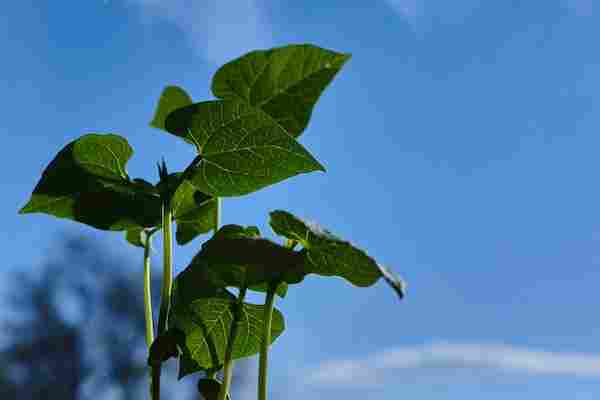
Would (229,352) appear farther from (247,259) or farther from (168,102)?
(168,102)

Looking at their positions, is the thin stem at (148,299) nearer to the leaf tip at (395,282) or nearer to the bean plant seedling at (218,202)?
the bean plant seedling at (218,202)

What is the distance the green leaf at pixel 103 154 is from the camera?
37 centimetres

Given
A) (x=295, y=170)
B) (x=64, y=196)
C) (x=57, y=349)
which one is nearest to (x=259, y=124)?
(x=295, y=170)

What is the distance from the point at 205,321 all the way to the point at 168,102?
0.48 ft

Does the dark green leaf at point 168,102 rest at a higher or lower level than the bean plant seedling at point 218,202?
higher

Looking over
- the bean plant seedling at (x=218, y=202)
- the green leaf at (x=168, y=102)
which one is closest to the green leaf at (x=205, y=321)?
the bean plant seedling at (x=218, y=202)

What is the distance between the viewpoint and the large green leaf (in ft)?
1.24

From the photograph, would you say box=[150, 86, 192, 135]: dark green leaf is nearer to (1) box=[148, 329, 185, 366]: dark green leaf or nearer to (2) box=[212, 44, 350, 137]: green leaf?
(2) box=[212, 44, 350, 137]: green leaf

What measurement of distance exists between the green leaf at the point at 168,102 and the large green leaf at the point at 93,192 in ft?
0.18

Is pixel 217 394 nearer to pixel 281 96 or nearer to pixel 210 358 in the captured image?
pixel 210 358

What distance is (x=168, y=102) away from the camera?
0.44 m

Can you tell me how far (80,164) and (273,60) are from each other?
13 centimetres

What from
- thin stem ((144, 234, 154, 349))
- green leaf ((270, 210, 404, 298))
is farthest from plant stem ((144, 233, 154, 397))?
green leaf ((270, 210, 404, 298))

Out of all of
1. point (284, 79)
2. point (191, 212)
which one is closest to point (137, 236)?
point (191, 212)
